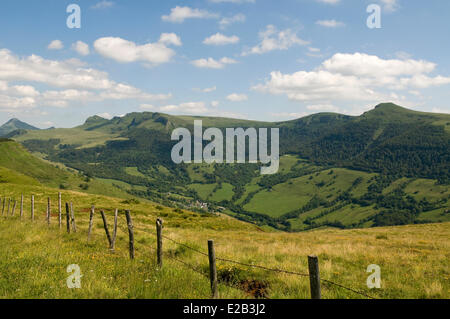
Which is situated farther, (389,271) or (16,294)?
(389,271)

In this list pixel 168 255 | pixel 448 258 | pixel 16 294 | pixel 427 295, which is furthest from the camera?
pixel 448 258

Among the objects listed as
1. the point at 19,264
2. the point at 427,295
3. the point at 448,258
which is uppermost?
the point at 19,264

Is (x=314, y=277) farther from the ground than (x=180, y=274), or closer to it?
farther from the ground

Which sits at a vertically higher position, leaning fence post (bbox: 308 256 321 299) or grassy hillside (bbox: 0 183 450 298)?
leaning fence post (bbox: 308 256 321 299)

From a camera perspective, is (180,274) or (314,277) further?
(180,274)

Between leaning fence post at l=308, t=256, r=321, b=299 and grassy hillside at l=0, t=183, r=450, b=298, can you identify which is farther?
grassy hillside at l=0, t=183, r=450, b=298

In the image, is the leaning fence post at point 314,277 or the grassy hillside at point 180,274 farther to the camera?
the grassy hillside at point 180,274

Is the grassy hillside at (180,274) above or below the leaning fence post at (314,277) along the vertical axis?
below
